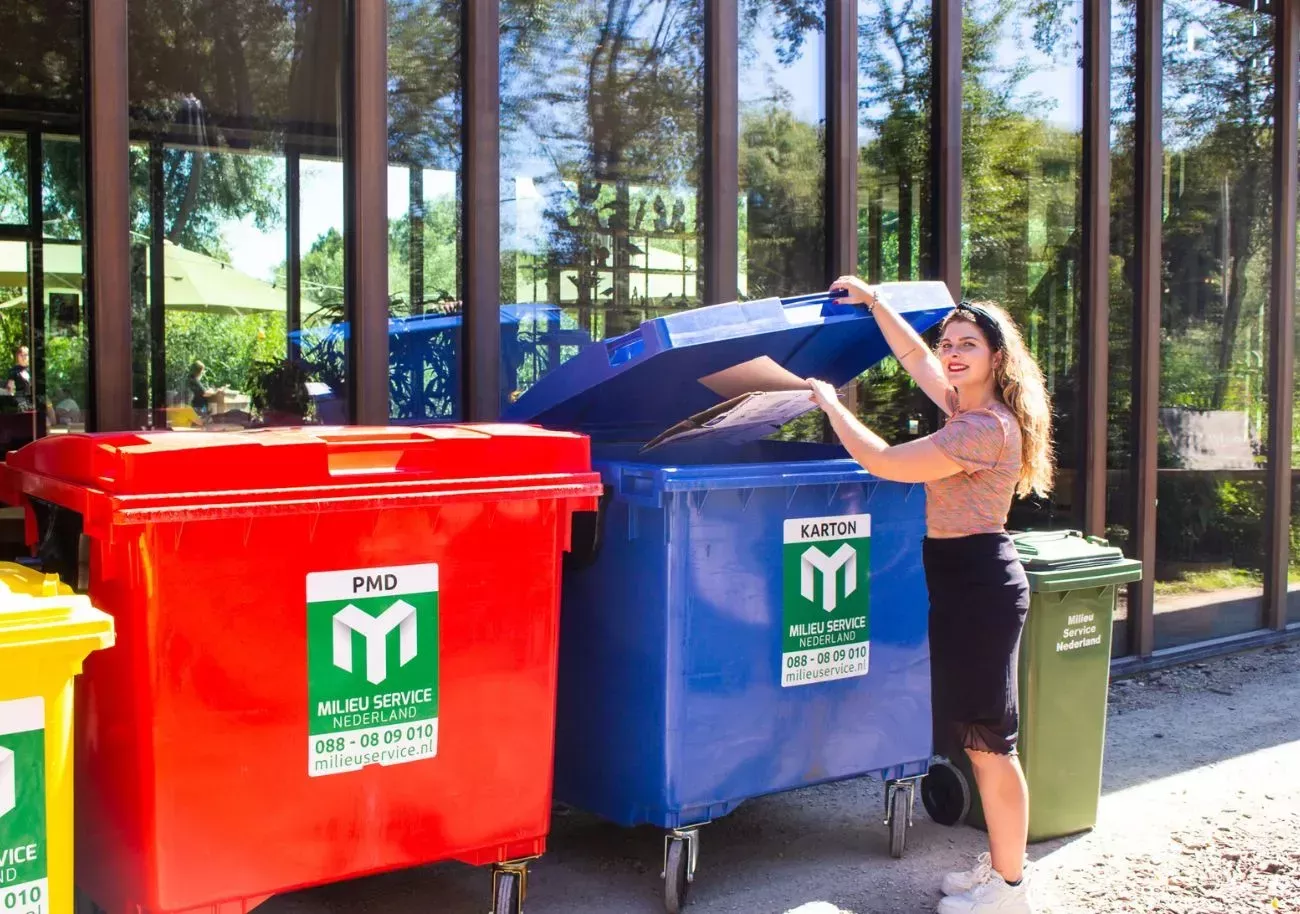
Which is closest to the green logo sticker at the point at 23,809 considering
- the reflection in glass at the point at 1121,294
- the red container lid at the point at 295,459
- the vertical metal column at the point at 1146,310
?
the red container lid at the point at 295,459

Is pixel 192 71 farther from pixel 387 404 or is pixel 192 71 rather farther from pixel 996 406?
pixel 996 406

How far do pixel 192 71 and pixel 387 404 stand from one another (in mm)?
1231

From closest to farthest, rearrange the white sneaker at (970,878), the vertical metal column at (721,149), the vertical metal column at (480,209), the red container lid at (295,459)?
1. the red container lid at (295,459)
2. the white sneaker at (970,878)
3. the vertical metal column at (480,209)
4. the vertical metal column at (721,149)

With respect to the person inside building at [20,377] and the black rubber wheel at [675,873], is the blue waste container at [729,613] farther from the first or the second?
the person inside building at [20,377]

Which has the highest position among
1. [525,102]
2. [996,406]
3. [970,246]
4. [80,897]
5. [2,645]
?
[525,102]

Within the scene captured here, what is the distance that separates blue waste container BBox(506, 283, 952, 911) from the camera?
11.6 ft

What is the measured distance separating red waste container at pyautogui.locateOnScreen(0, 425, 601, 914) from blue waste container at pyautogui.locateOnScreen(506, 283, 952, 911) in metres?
0.34

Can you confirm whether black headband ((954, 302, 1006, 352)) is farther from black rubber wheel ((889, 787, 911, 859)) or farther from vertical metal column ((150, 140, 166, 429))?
vertical metal column ((150, 140, 166, 429))

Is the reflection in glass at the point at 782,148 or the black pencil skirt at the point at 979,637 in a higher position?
the reflection in glass at the point at 782,148

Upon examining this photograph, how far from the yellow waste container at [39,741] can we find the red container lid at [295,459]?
0.33 meters

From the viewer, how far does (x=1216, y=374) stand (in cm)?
720

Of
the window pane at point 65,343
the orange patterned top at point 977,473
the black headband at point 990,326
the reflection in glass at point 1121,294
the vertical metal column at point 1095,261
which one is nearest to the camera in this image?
the orange patterned top at point 977,473

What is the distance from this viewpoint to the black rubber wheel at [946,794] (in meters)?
4.35

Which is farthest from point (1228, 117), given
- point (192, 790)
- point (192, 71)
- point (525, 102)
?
point (192, 790)
